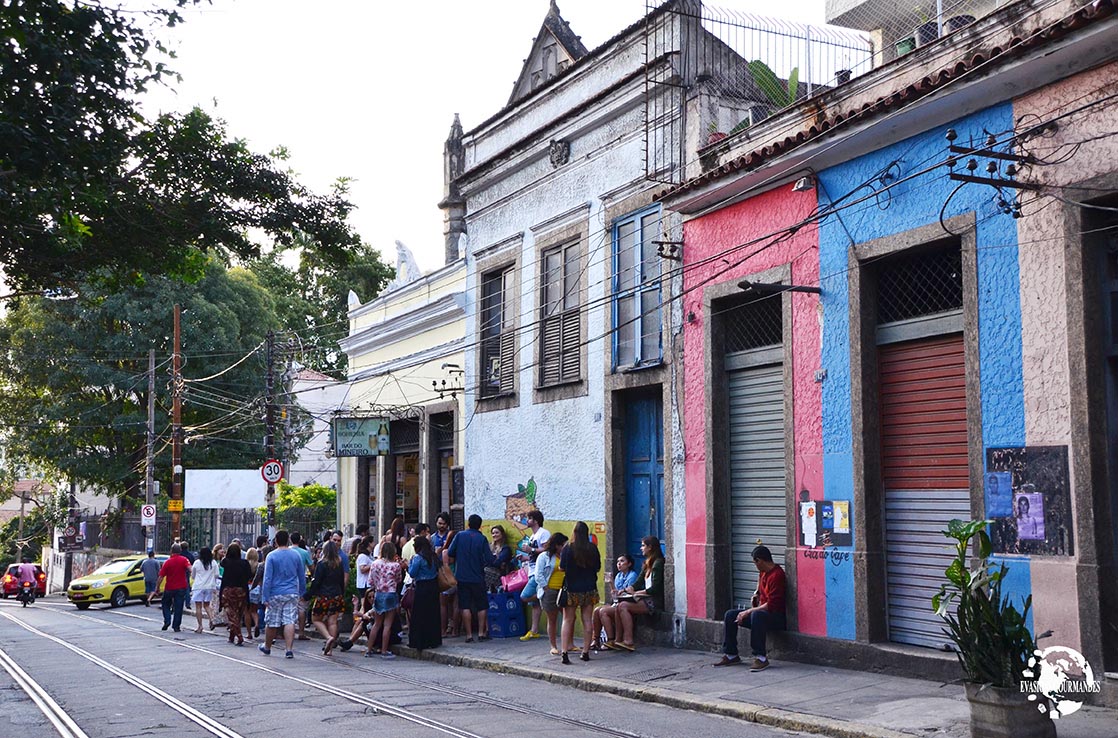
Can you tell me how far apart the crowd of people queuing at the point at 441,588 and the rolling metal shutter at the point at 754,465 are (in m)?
1.15

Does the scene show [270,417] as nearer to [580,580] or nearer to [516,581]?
[516,581]

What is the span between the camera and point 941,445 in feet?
38.1

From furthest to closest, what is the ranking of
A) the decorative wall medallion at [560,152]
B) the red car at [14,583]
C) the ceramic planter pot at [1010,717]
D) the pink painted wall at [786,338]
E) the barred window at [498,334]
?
the red car at [14,583]
the barred window at [498,334]
the decorative wall medallion at [560,152]
the pink painted wall at [786,338]
the ceramic planter pot at [1010,717]

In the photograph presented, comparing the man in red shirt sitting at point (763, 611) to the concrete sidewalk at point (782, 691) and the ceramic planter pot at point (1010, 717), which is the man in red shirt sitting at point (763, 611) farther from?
the ceramic planter pot at point (1010, 717)

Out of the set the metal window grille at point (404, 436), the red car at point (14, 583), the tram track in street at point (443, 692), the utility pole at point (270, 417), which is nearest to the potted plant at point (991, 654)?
the tram track in street at point (443, 692)

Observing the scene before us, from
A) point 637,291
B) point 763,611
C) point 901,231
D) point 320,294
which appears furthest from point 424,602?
point 320,294

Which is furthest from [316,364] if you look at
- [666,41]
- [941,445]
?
[941,445]

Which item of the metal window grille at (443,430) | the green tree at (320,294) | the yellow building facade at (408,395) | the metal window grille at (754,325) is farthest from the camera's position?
the green tree at (320,294)

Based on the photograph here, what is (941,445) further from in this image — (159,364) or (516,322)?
(159,364)

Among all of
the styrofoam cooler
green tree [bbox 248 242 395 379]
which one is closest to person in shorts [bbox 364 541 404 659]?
the styrofoam cooler

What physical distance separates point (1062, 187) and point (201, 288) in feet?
119

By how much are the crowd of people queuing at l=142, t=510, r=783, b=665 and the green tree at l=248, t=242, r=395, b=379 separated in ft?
103

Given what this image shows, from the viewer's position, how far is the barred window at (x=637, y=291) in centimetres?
1603

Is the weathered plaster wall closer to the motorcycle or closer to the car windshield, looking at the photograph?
the car windshield
